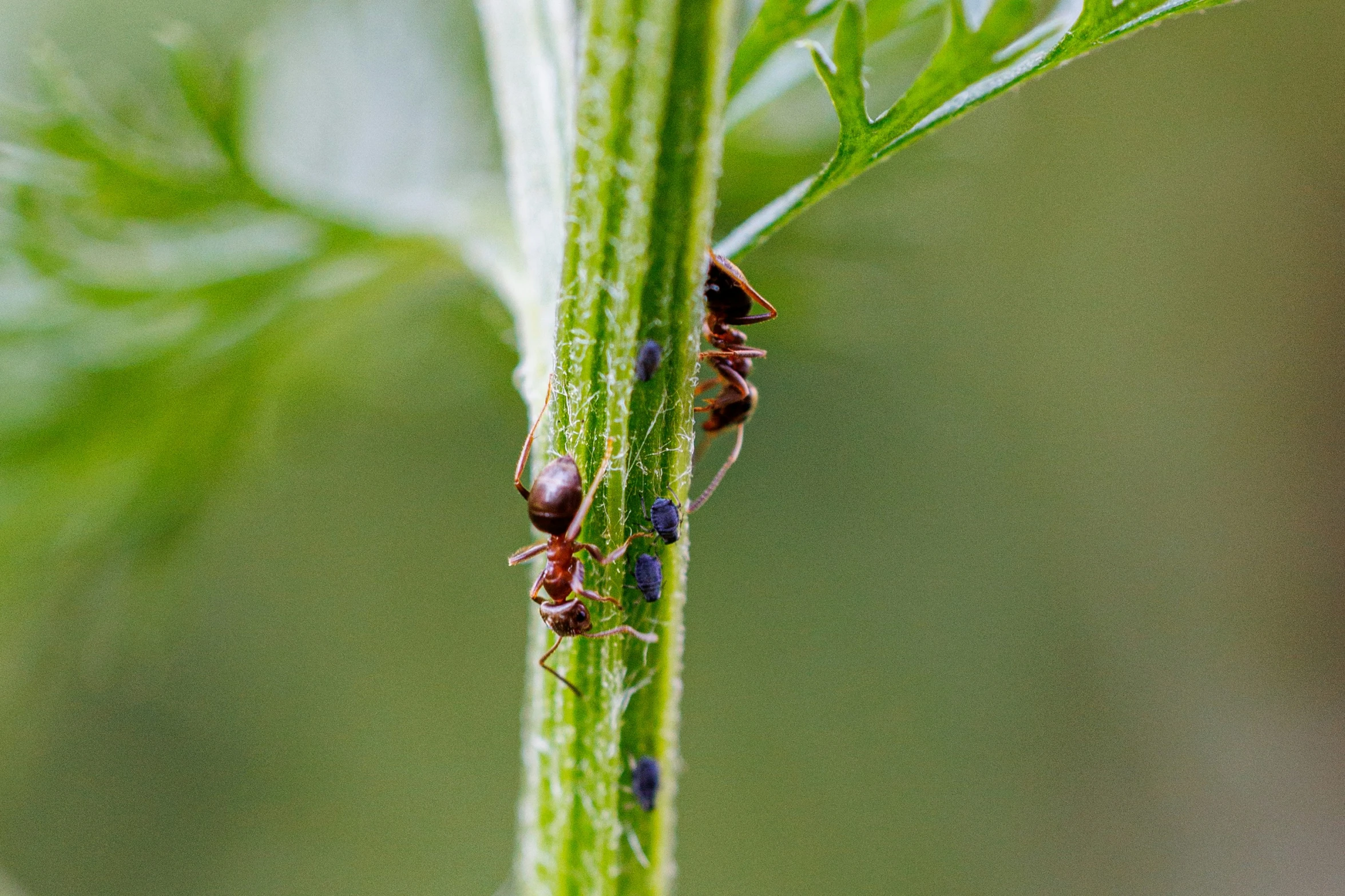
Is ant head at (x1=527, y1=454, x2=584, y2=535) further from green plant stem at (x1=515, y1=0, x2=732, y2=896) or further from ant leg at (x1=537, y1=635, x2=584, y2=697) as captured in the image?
ant leg at (x1=537, y1=635, x2=584, y2=697)

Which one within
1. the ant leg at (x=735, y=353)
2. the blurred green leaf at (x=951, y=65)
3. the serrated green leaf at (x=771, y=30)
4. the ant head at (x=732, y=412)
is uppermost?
the serrated green leaf at (x=771, y=30)

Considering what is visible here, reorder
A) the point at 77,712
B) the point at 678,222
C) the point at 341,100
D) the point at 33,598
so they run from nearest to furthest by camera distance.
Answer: the point at 678,222 → the point at 33,598 → the point at 341,100 → the point at 77,712

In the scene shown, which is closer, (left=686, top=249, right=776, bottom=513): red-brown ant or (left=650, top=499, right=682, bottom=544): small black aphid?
(left=650, top=499, right=682, bottom=544): small black aphid

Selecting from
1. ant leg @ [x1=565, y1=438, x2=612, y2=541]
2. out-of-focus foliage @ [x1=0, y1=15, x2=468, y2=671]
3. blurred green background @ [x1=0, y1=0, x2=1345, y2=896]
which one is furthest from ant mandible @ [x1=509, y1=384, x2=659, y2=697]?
blurred green background @ [x1=0, y1=0, x2=1345, y2=896]

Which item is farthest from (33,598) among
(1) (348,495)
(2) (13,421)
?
(1) (348,495)

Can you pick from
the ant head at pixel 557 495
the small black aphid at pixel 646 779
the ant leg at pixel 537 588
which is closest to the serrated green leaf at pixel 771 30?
the ant head at pixel 557 495

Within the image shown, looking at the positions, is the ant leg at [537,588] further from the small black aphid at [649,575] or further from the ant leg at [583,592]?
the small black aphid at [649,575]

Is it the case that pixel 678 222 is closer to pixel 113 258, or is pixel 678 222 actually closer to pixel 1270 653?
pixel 113 258
